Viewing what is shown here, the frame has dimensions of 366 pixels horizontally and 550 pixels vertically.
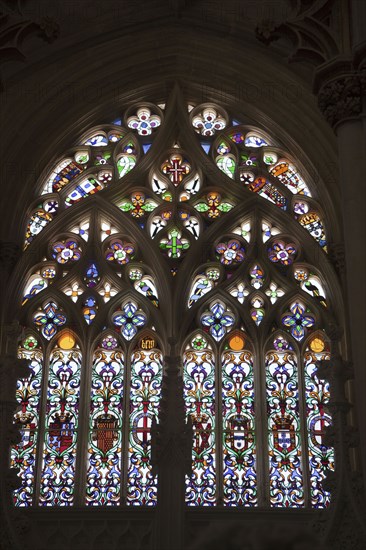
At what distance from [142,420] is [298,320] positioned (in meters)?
2.32

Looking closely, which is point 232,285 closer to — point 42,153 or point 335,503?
point 42,153

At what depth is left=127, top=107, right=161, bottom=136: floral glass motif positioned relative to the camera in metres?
14.2

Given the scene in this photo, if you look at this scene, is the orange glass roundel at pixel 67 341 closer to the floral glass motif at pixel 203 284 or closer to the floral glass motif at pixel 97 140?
the floral glass motif at pixel 203 284

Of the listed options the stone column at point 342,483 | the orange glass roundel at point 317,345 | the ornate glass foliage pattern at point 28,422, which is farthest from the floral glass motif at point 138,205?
the stone column at point 342,483

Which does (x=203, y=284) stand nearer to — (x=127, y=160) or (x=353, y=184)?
(x=127, y=160)

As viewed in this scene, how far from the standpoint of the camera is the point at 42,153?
13.7 metres

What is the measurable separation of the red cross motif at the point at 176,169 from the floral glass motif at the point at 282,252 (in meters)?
1.58

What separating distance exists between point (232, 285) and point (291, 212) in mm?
1357

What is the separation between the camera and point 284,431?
11797mm

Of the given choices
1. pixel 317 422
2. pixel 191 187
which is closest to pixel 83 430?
pixel 317 422

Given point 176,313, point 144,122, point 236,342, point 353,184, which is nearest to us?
point 353,184

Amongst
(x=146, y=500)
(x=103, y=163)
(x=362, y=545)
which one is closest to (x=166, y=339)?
(x=146, y=500)

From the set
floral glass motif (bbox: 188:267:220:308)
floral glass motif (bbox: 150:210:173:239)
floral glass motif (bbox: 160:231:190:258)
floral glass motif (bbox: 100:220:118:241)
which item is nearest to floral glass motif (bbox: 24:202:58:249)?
floral glass motif (bbox: 100:220:118:241)

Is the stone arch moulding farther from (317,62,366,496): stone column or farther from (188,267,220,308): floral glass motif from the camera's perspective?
(317,62,366,496): stone column
